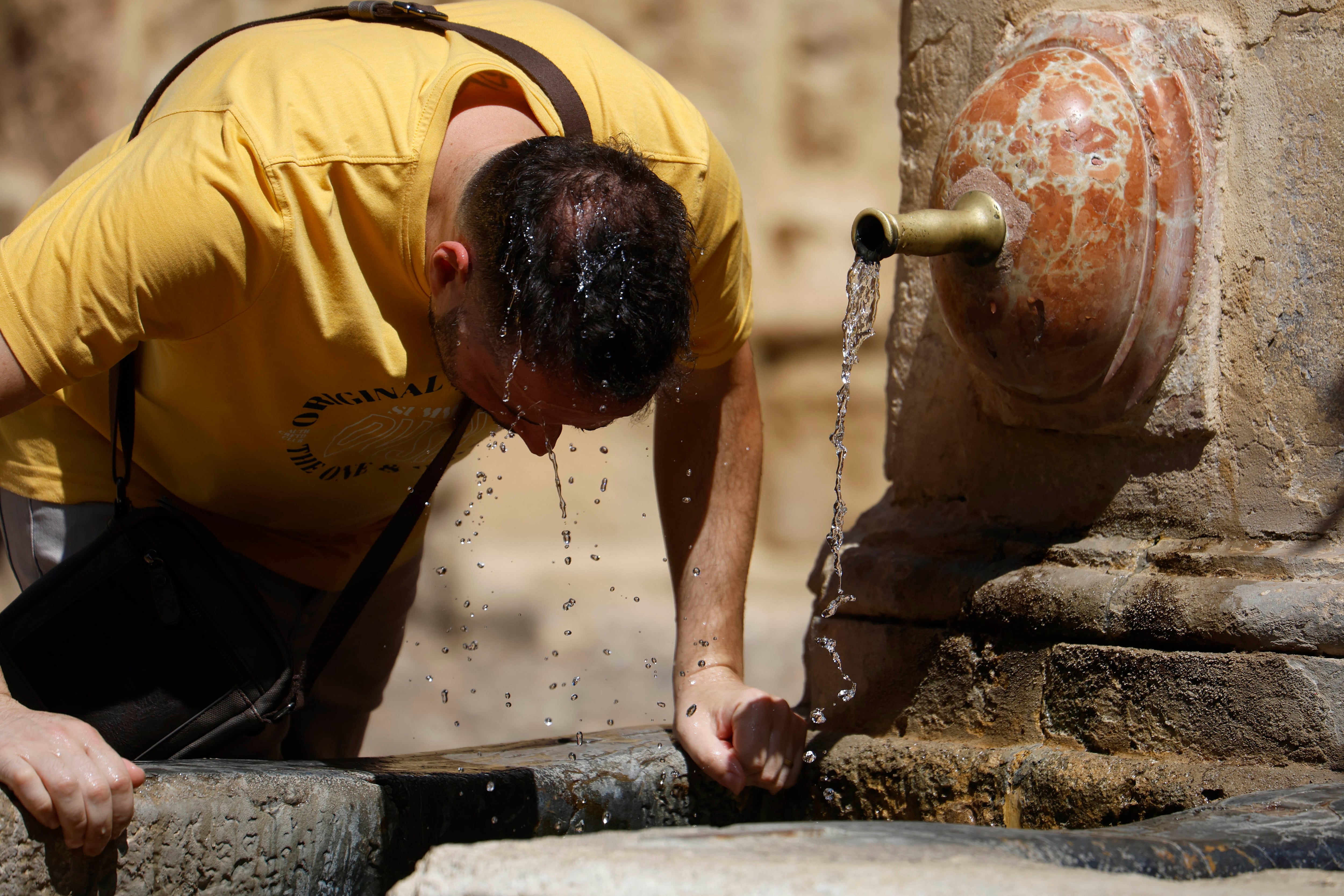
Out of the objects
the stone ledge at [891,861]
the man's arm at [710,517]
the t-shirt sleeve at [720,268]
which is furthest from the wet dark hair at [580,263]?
the stone ledge at [891,861]

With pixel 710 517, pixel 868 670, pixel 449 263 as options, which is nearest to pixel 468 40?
pixel 449 263

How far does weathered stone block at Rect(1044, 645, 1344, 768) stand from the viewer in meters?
1.26

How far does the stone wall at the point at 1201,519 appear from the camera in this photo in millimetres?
1330

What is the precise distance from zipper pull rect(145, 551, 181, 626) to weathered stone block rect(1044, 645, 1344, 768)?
1.00 metres

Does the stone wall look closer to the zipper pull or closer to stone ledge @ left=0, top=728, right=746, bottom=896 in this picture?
stone ledge @ left=0, top=728, right=746, bottom=896

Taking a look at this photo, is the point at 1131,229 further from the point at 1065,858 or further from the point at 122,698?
the point at 122,698

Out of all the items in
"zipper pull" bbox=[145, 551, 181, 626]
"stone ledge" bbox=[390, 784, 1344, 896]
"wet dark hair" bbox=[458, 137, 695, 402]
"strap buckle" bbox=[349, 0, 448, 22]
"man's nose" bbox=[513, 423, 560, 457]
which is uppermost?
"strap buckle" bbox=[349, 0, 448, 22]

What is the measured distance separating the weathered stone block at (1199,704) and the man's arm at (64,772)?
39.0 inches

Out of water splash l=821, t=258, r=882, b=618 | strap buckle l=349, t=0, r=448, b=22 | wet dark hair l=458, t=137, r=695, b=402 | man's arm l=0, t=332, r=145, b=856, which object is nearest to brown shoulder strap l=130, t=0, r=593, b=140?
strap buckle l=349, t=0, r=448, b=22

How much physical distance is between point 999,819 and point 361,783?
2.31 ft

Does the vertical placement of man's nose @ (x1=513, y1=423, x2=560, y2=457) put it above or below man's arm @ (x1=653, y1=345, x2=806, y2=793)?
above

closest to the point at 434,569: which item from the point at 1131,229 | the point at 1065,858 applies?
the point at 1131,229

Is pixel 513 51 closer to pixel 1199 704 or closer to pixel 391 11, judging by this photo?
pixel 391 11

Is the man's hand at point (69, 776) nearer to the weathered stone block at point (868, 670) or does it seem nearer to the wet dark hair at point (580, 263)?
the wet dark hair at point (580, 263)
